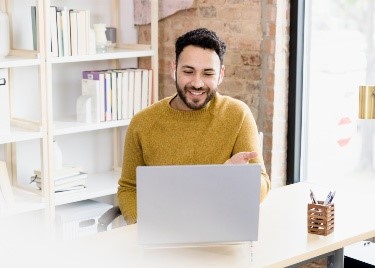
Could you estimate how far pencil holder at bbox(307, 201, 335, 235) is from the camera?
2.63m

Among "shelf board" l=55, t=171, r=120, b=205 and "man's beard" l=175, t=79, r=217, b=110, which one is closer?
"man's beard" l=175, t=79, r=217, b=110

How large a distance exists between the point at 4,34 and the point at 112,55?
0.64m

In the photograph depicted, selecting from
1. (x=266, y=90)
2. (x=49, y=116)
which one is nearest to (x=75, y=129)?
(x=49, y=116)

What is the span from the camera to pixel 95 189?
14.0ft

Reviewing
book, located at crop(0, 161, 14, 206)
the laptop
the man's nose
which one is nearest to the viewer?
the laptop

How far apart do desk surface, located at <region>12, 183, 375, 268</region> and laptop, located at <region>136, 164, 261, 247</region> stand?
0.06 meters

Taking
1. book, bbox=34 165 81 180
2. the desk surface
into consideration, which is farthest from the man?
book, bbox=34 165 81 180

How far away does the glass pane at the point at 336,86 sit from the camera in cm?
387

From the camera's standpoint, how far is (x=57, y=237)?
4199 millimetres

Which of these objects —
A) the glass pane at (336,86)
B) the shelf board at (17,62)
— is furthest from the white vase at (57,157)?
the glass pane at (336,86)

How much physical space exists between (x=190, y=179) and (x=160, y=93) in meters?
2.32

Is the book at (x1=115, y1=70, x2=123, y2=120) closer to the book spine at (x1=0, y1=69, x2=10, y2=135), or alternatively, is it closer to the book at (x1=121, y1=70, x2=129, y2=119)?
the book at (x1=121, y1=70, x2=129, y2=119)

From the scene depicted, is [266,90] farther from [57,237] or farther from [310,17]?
[57,237]

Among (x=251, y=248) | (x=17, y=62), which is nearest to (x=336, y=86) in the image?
(x=17, y=62)
